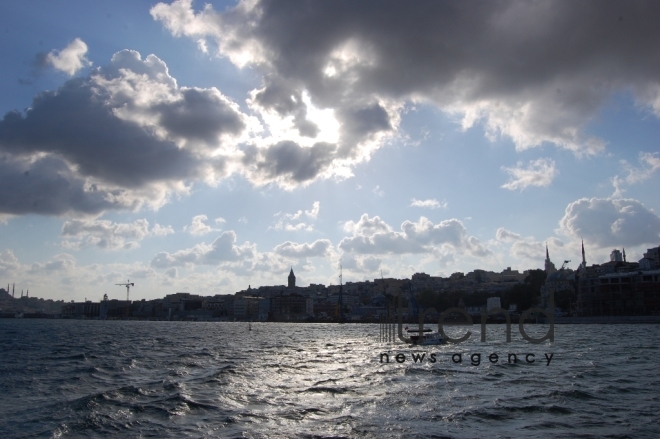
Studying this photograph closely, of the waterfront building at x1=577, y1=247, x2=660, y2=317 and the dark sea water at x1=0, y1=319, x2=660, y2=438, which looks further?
the waterfront building at x1=577, y1=247, x2=660, y2=317

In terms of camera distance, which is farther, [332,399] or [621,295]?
[621,295]

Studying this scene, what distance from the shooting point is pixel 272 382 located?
31.6 meters

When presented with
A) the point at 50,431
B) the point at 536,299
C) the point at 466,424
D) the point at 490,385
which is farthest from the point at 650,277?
the point at 50,431

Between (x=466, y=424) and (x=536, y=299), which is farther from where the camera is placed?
(x=536, y=299)

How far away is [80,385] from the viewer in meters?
31.7

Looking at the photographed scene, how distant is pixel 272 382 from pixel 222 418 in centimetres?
974

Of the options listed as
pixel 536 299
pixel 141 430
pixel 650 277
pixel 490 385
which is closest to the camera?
pixel 141 430

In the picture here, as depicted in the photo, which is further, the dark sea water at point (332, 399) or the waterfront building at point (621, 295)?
the waterfront building at point (621, 295)

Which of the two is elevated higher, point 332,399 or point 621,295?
point 621,295

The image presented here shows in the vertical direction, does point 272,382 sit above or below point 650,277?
below

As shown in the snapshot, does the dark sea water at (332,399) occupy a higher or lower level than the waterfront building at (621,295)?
lower

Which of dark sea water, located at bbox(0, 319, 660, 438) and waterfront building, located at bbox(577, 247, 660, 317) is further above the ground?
waterfront building, located at bbox(577, 247, 660, 317)

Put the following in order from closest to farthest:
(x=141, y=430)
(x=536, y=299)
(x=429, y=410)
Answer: (x=141, y=430) → (x=429, y=410) → (x=536, y=299)

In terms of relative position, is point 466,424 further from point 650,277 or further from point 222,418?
point 650,277
